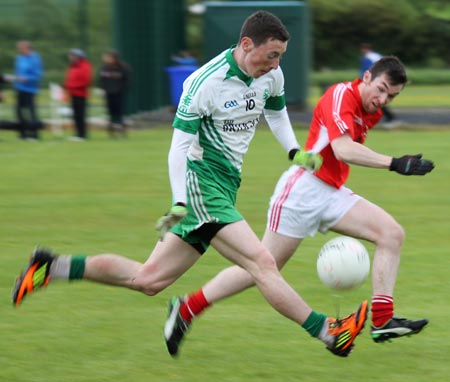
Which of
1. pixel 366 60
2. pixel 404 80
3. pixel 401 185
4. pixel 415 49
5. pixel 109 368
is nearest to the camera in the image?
pixel 109 368

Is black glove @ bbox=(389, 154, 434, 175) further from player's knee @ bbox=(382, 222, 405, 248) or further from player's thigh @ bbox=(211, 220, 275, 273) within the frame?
player's thigh @ bbox=(211, 220, 275, 273)

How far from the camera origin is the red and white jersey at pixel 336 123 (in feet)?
20.3

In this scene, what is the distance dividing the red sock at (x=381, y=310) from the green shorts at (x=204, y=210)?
1034mm

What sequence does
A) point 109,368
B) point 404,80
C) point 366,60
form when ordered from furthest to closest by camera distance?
point 366,60
point 404,80
point 109,368

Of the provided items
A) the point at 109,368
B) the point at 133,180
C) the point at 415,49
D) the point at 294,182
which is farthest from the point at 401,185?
the point at 415,49

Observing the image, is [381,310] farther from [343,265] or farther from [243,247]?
[243,247]

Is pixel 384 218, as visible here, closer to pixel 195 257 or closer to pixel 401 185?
pixel 195 257

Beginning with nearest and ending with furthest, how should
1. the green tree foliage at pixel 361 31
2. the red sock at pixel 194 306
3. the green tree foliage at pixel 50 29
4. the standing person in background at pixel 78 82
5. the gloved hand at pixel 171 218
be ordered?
the gloved hand at pixel 171 218 → the red sock at pixel 194 306 → the standing person in background at pixel 78 82 → the green tree foliage at pixel 50 29 → the green tree foliage at pixel 361 31

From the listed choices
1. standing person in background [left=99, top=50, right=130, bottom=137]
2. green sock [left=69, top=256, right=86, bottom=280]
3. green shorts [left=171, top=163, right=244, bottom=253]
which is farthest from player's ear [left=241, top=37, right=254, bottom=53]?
standing person in background [left=99, top=50, right=130, bottom=137]

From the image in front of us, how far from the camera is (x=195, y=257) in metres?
5.91

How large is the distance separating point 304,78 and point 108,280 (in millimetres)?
19954

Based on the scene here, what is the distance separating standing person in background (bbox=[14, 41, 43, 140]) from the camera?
20.7 m

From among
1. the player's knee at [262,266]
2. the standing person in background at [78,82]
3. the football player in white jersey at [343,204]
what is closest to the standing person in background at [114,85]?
the standing person in background at [78,82]

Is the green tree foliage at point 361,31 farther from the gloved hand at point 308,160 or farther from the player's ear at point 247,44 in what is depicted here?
the player's ear at point 247,44
